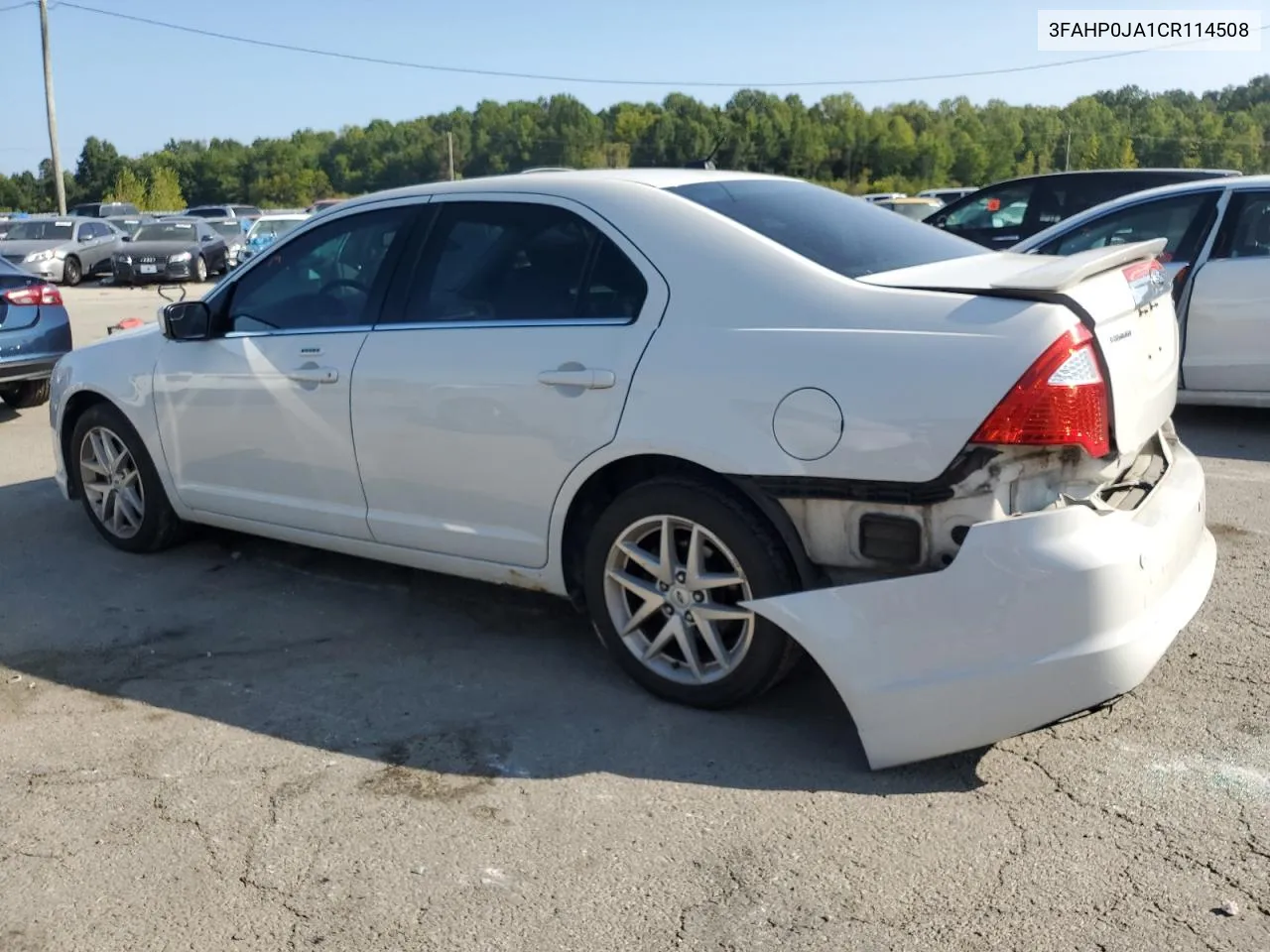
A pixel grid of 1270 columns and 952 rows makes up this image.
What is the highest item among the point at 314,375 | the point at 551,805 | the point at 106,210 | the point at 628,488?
the point at 106,210

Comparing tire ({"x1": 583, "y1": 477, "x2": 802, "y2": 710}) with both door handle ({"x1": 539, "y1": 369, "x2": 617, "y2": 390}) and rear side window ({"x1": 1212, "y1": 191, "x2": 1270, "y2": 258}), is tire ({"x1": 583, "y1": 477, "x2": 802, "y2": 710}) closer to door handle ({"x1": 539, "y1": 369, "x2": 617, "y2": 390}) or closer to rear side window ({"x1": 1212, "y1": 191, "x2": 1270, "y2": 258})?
door handle ({"x1": 539, "y1": 369, "x2": 617, "y2": 390})

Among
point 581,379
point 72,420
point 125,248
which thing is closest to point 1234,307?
point 581,379

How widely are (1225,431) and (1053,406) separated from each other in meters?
5.39

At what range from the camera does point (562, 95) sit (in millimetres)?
65375

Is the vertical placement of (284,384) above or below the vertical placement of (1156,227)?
below

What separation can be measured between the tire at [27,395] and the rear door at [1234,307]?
874cm

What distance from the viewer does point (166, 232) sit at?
2733 cm

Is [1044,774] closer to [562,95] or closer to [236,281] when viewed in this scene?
[236,281]

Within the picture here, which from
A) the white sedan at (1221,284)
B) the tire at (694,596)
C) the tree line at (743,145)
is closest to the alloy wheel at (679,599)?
the tire at (694,596)

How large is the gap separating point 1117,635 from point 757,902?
1.15 m

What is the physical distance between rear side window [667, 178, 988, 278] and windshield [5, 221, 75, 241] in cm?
2757

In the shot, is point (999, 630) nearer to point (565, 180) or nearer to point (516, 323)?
point (516, 323)

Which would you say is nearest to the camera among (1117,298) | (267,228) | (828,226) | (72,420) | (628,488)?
(1117,298)

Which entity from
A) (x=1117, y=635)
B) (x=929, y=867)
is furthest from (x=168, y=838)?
(x=1117, y=635)
